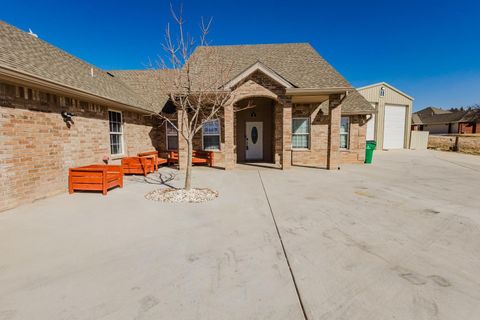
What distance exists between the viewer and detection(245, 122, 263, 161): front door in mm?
13500

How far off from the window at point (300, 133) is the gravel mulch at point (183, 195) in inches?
302

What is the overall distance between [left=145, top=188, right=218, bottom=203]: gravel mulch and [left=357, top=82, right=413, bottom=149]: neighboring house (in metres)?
22.0

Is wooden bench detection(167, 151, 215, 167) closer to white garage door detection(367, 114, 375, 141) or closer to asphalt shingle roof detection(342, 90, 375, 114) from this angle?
asphalt shingle roof detection(342, 90, 375, 114)

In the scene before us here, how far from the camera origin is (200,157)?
12.3 meters

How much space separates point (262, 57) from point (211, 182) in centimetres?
968

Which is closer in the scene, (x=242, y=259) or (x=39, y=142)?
(x=242, y=259)

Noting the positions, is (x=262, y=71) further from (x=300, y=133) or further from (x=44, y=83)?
(x=44, y=83)

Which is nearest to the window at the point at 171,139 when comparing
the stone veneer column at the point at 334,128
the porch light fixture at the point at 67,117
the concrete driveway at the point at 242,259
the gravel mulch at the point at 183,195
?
the porch light fixture at the point at 67,117

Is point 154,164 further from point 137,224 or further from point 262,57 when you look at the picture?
point 262,57

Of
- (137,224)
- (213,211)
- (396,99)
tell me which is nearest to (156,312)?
(137,224)

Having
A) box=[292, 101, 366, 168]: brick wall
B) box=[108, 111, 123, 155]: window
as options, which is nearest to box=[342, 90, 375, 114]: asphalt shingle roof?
box=[292, 101, 366, 168]: brick wall

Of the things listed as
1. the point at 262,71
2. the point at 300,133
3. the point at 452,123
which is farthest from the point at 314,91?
the point at 452,123

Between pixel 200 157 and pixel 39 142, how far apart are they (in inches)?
282

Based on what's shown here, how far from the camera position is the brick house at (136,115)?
18.2ft
